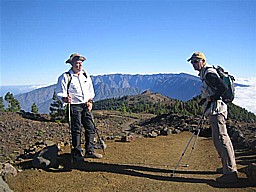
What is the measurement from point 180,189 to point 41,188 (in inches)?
127

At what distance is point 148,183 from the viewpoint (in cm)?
713

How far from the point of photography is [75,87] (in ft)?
27.2

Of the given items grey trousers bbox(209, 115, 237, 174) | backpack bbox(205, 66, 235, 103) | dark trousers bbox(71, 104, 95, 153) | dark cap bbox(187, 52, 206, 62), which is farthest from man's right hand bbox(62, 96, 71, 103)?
backpack bbox(205, 66, 235, 103)

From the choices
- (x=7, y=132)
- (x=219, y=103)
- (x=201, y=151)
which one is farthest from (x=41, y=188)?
(x=7, y=132)

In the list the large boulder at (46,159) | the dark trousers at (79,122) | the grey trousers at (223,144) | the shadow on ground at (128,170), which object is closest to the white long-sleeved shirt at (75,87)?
the dark trousers at (79,122)

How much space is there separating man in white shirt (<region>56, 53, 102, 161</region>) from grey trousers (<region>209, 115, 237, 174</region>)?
3.61 m

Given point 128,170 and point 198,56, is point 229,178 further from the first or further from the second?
point 198,56

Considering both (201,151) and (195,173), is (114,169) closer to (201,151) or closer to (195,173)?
(195,173)

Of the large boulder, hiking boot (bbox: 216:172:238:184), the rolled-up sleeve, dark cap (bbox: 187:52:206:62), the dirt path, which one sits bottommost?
the dirt path

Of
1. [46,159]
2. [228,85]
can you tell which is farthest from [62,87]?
[228,85]

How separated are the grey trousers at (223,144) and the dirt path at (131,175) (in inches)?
17.1

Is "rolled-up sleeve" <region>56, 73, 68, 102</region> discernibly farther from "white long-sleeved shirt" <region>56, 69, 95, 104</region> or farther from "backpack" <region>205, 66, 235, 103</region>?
"backpack" <region>205, 66, 235, 103</region>

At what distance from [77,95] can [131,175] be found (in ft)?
8.61

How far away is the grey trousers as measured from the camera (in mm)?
6703
